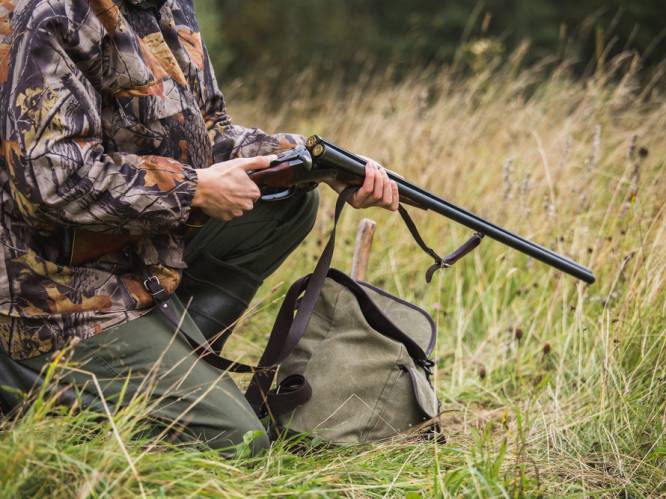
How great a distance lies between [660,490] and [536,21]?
68.1ft

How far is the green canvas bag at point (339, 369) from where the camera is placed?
2.57 meters

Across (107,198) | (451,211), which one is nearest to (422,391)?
(451,211)

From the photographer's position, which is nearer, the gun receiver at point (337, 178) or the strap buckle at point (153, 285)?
the strap buckle at point (153, 285)

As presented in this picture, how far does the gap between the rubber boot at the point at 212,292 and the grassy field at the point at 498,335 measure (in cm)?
52

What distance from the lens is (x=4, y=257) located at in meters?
2.11

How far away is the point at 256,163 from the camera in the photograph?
237 centimetres

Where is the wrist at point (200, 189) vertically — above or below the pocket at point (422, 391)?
above

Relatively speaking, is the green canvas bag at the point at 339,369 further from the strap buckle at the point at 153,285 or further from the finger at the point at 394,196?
the strap buckle at the point at 153,285

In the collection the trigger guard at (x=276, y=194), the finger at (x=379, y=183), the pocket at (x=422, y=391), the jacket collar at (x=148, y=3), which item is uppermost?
the jacket collar at (x=148, y=3)

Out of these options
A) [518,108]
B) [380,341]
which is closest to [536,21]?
[518,108]

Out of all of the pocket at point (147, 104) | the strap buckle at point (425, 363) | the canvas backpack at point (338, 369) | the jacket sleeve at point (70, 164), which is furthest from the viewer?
the strap buckle at point (425, 363)

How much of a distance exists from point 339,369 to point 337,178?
26.2 inches

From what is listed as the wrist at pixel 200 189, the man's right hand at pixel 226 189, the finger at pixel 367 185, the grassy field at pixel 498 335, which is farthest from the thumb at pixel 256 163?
the grassy field at pixel 498 335

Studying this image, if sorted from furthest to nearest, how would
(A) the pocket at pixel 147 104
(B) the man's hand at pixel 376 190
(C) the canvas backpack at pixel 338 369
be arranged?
(B) the man's hand at pixel 376 190 < (C) the canvas backpack at pixel 338 369 < (A) the pocket at pixel 147 104
